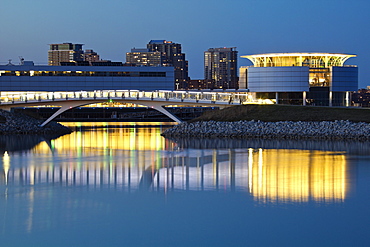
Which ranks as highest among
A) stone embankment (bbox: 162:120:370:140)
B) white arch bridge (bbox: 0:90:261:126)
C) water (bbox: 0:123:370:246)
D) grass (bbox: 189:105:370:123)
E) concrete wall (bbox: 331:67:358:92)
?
concrete wall (bbox: 331:67:358:92)

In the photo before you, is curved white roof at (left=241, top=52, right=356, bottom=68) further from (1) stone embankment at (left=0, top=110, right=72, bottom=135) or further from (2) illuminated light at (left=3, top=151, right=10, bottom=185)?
(2) illuminated light at (left=3, top=151, right=10, bottom=185)

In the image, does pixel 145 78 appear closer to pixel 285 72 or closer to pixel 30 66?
pixel 30 66

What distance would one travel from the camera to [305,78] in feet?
282

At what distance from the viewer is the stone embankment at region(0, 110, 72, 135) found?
65750mm

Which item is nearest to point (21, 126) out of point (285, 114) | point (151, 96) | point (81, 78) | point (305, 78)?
point (151, 96)

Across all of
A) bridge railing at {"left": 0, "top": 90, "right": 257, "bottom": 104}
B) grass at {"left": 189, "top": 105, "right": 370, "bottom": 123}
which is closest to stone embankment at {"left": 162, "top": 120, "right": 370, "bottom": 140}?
grass at {"left": 189, "top": 105, "right": 370, "bottom": 123}

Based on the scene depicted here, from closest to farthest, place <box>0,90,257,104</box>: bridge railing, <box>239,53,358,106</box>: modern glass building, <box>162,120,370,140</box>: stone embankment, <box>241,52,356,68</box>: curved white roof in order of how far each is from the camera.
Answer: <box>162,120,370,140</box>: stone embankment < <box>0,90,257,104</box>: bridge railing < <box>239,53,358,106</box>: modern glass building < <box>241,52,356,68</box>: curved white roof

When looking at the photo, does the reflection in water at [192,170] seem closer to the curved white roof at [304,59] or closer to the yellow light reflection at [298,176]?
the yellow light reflection at [298,176]

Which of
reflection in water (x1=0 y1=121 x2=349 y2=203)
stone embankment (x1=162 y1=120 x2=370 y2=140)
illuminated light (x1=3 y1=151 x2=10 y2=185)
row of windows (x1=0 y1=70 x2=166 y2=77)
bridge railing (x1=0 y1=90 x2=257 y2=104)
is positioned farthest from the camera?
row of windows (x1=0 y1=70 x2=166 y2=77)

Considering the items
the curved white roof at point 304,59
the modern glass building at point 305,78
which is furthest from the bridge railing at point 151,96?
the curved white roof at point 304,59

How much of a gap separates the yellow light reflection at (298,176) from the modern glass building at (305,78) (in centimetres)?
4354

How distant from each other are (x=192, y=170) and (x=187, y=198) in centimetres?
866

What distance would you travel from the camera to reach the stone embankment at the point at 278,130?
55.3 metres

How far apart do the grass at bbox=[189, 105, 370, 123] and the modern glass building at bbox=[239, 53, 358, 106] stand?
20.5 metres
